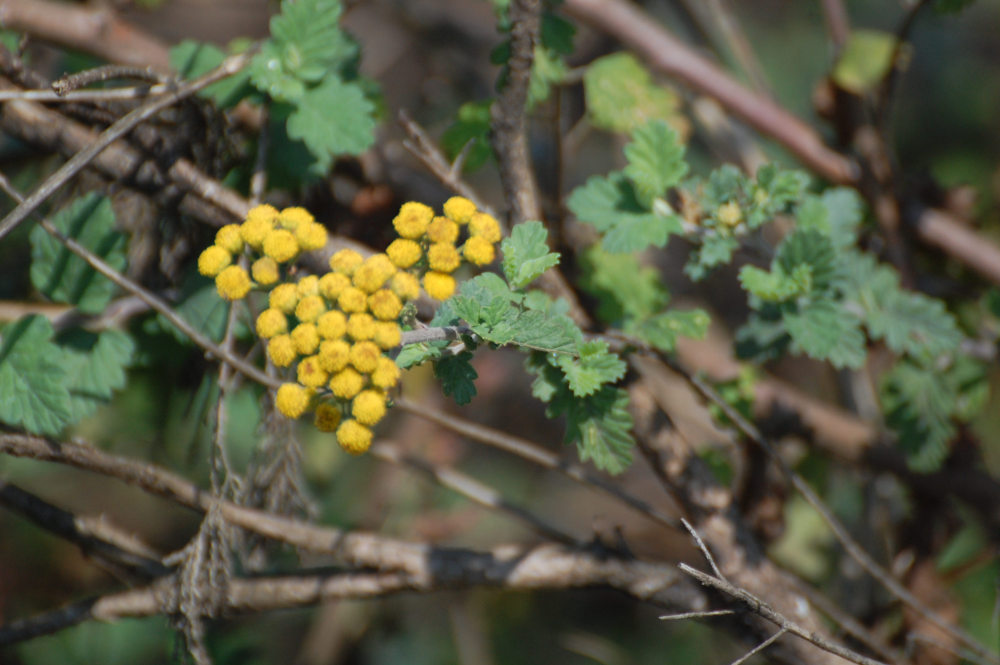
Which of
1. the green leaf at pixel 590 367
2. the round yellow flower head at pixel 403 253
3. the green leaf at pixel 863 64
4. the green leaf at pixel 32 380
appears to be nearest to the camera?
the round yellow flower head at pixel 403 253

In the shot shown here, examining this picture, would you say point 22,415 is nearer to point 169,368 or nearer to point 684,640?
point 169,368

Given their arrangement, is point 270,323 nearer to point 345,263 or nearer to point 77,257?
point 345,263

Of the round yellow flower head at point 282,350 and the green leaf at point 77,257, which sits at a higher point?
the green leaf at point 77,257

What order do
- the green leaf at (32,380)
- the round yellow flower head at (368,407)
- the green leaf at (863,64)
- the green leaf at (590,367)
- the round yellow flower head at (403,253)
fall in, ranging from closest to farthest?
1. the round yellow flower head at (368,407)
2. the round yellow flower head at (403,253)
3. the green leaf at (590,367)
4. the green leaf at (32,380)
5. the green leaf at (863,64)

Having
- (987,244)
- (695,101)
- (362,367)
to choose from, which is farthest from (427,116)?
(362,367)

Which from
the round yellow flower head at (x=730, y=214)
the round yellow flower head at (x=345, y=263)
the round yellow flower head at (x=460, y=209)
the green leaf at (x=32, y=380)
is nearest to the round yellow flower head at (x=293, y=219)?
the round yellow flower head at (x=345, y=263)

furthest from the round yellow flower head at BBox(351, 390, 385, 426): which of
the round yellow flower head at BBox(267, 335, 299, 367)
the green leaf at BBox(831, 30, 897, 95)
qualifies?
the green leaf at BBox(831, 30, 897, 95)

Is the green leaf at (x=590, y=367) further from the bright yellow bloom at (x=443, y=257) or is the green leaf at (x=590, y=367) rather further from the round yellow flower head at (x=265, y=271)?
the round yellow flower head at (x=265, y=271)

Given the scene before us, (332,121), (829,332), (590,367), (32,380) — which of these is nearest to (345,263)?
(590,367)
